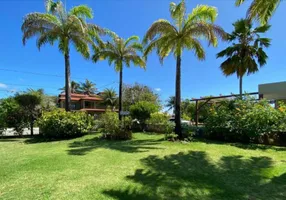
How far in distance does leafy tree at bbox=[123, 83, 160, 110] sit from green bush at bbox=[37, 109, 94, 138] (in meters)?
21.7

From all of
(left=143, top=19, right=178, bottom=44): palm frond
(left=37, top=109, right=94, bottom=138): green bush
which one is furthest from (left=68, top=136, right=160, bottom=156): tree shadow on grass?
(left=143, top=19, right=178, bottom=44): palm frond

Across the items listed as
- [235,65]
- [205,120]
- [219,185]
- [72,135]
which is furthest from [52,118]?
[235,65]

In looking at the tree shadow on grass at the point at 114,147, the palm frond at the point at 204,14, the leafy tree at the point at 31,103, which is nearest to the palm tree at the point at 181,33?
the palm frond at the point at 204,14

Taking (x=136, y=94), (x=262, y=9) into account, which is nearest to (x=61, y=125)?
(x=262, y=9)

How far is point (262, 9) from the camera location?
901cm

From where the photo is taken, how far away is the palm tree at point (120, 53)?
20.0m

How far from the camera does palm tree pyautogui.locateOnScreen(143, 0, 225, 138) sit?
12234mm

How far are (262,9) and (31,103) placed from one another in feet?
52.7

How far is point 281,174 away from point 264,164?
1086 mm

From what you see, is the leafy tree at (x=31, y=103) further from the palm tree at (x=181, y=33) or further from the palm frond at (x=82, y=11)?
the palm tree at (x=181, y=33)

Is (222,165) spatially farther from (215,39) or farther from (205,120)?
(215,39)

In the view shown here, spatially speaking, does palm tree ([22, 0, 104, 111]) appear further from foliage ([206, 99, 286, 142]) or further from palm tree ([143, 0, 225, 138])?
foliage ([206, 99, 286, 142])

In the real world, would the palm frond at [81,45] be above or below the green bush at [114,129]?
above

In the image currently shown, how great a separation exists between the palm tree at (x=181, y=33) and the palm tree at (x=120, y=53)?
696cm
